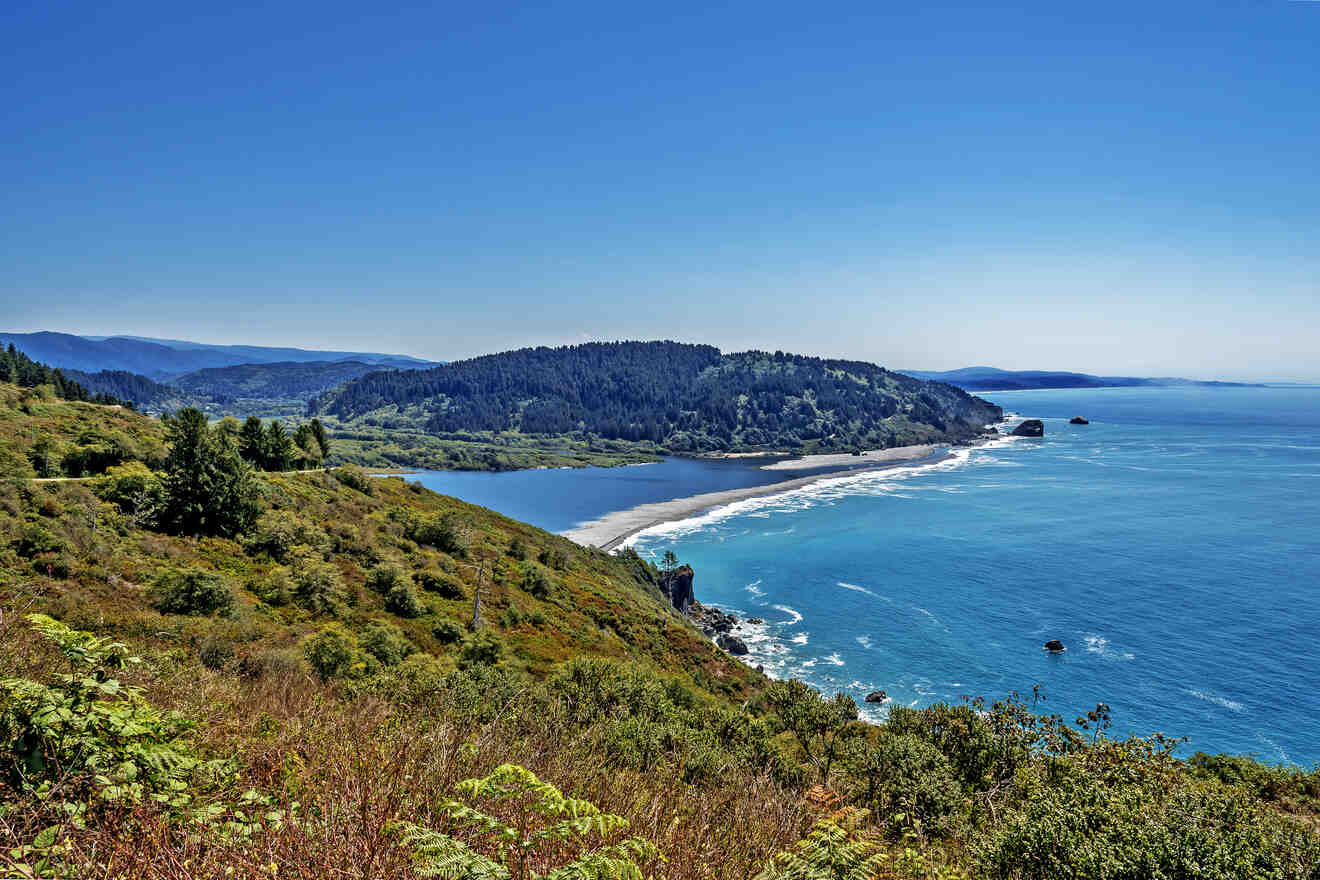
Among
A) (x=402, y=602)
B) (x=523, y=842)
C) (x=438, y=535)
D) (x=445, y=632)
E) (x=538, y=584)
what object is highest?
(x=523, y=842)

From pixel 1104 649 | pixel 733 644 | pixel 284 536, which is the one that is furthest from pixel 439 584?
pixel 1104 649

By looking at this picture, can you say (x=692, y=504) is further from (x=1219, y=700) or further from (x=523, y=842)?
(x=523, y=842)

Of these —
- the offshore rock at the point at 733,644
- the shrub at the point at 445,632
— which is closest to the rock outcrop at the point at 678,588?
the offshore rock at the point at 733,644

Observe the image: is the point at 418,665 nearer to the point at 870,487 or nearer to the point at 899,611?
the point at 899,611

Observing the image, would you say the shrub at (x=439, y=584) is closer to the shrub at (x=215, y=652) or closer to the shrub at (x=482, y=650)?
the shrub at (x=482, y=650)

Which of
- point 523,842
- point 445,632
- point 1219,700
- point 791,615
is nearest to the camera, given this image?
point 523,842

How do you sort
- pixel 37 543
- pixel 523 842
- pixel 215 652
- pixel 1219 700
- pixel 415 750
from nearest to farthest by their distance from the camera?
pixel 523 842 < pixel 415 750 < pixel 215 652 < pixel 37 543 < pixel 1219 700

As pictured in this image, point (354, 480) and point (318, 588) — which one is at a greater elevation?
point (354, 480)
